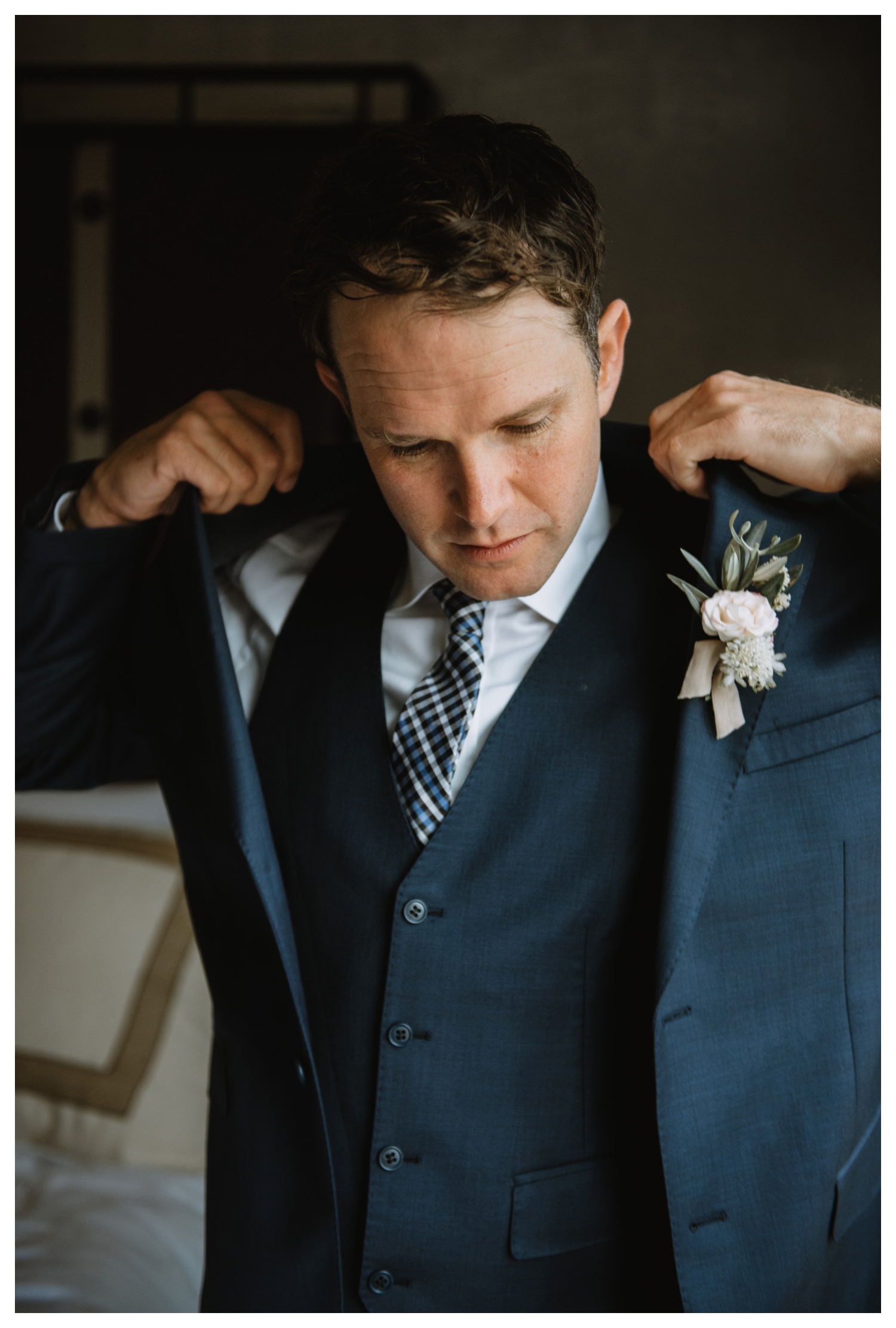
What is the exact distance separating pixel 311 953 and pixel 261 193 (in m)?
1.75

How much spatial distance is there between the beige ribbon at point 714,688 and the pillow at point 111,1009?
63.1 inches

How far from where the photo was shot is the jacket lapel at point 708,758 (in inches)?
34.3

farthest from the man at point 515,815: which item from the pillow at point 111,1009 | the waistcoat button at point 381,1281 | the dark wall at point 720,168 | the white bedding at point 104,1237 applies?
the dark wall at point 720,168

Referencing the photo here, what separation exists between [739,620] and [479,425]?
0.28 m

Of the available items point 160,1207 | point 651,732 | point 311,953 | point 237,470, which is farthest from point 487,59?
point 160,1207

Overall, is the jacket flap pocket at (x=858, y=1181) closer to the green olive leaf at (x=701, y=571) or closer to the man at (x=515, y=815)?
the man at (x=515, y=815)

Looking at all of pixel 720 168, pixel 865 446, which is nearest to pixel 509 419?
pixel 865 446

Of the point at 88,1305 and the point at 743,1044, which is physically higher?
the point at 743,1044

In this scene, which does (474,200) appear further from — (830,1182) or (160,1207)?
(160,1207)

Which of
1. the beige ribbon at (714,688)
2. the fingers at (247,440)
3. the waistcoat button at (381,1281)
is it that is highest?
the fingers at (247,440)

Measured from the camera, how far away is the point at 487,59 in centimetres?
216

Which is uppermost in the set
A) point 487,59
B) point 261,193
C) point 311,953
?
point 487,59

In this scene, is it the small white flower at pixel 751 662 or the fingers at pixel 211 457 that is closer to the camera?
the small white flower at pixel 751 662

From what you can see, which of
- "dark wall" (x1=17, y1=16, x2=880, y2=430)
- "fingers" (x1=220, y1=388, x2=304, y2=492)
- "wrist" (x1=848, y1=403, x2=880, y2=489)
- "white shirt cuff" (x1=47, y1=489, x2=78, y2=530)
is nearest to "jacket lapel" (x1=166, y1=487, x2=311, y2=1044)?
"fingers" (x1=220, y1=388, x2=304, y2=492)
